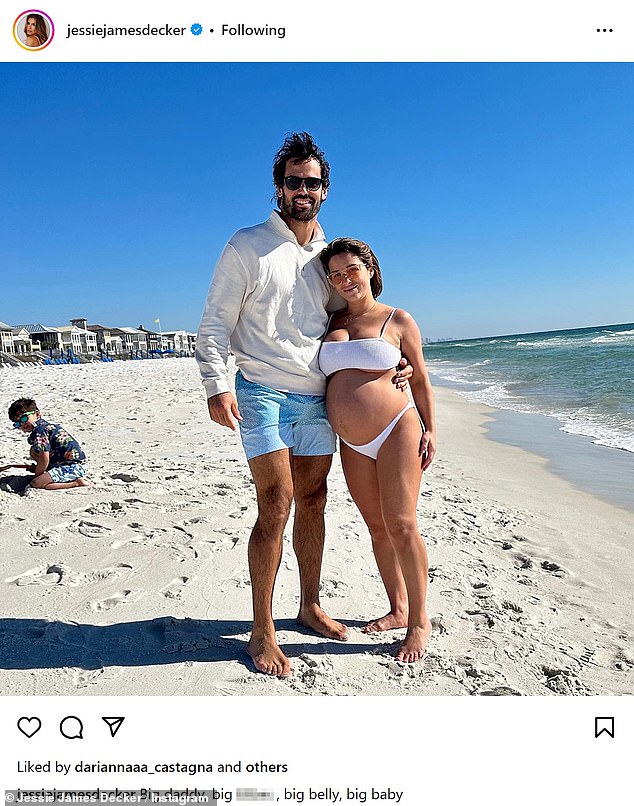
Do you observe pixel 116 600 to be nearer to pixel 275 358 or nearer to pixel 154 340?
pixel 275 358

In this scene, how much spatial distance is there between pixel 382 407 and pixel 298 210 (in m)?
1.04

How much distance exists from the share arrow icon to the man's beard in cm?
227

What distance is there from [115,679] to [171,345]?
278 feet

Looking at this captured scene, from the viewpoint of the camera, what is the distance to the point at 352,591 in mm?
3602

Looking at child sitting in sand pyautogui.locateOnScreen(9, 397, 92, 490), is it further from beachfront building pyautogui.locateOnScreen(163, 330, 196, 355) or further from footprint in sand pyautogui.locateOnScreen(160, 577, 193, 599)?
beachfront building pyautogui.locateOnScreen(163, 330, 196, 355)

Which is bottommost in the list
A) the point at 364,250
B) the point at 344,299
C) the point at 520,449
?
the point at 520,449

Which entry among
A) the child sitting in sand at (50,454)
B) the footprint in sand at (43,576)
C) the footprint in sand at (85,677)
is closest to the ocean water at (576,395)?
the child sitting in sand at (50,454)

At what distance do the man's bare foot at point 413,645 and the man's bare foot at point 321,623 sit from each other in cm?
32

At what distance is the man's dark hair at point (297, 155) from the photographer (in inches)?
114

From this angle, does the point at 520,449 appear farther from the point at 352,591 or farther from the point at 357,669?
the point at 357,669

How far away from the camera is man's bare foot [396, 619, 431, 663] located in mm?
2832

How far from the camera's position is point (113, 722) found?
218 centimetres
